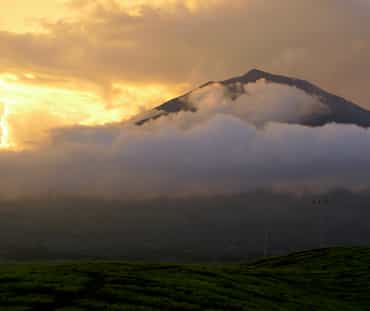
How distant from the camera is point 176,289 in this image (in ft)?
242

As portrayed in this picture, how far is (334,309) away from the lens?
7631 cm

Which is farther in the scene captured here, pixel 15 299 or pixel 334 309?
pixel 334 309

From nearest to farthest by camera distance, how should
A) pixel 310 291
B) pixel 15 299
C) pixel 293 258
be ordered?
pixel 15 299 → pixel 310 291 → pixel 293 258

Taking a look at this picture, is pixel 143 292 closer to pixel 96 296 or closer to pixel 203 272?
pixel 96 296

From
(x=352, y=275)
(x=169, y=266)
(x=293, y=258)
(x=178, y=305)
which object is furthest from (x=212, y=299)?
(x=293, y=258)

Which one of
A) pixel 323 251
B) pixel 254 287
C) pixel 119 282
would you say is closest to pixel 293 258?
pixel 323 251

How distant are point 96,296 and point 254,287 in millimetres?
26796

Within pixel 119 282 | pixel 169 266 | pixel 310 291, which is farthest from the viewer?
pixel 169 266

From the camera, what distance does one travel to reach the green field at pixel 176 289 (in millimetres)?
62844

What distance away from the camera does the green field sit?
6284cm

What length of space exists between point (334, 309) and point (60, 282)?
33.2 meters

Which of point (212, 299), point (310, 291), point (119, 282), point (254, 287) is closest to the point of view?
point (212, 299)

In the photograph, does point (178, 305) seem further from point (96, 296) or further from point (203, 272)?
point (203, 272)

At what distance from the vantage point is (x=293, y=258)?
14975cm
